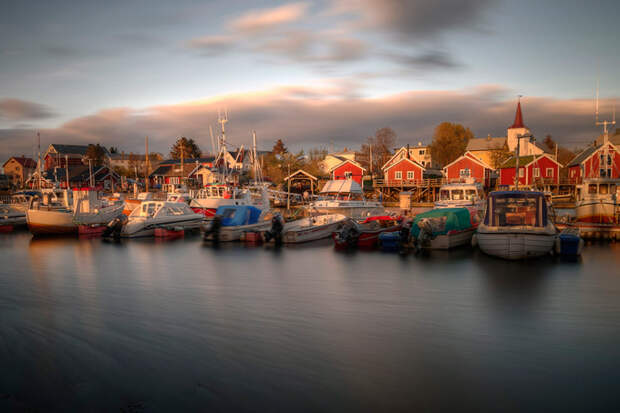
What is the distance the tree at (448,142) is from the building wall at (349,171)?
3701 centimetres

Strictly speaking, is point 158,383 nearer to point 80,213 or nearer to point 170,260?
point 170,260

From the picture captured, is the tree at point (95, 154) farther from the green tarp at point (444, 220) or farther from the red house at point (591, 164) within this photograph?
the red house at point (591, 164)

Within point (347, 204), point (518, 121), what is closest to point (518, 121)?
point (518, 121)

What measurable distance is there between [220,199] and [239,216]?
9710mm

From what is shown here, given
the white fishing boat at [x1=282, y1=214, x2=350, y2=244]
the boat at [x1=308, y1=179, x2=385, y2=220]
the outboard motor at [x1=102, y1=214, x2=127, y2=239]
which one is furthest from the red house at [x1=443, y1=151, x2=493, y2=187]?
the outboard motor at [x1=102, y1=214, x2=127, y2=239]

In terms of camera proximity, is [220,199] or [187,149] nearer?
[220,199]

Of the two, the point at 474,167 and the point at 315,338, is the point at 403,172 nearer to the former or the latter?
the point at 474,167

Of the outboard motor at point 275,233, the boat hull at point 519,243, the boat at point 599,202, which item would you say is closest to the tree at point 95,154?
the outboard motor at point 275,233

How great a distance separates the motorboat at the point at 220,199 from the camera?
1255 inches

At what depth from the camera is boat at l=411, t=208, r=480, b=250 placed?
59.9 ft

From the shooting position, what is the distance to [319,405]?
572cm

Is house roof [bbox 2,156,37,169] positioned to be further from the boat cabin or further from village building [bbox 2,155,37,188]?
the boat cabin

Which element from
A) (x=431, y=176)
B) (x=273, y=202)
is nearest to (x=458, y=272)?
(x=273, y=202)

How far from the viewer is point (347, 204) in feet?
92.6
